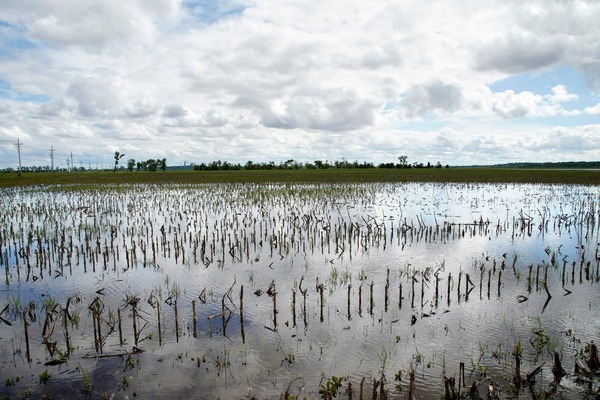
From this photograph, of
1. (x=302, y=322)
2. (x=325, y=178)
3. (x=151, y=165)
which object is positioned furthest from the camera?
(x=151, y=165)

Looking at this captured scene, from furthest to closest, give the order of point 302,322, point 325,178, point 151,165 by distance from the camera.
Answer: point 151,165, point 325,178, point 302,322

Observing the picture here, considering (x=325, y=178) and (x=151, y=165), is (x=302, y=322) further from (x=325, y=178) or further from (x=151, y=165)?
(x=151, y=165)

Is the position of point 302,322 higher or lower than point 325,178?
lower

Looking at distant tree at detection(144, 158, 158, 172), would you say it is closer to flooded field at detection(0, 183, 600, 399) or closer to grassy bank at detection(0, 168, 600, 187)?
grassy bank at detection(0, 168, 600, 187)

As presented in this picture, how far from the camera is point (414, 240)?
41.7 feet

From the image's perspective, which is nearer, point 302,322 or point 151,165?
point 302,322

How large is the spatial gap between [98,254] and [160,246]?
5.64ft

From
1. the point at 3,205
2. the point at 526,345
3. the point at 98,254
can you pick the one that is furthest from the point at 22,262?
the point at 3,205

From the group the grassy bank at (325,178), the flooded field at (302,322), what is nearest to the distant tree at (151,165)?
the grassy bank at (325,178)

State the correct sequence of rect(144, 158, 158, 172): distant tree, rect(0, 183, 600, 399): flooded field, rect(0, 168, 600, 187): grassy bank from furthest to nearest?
1. rect(144, 158, 158, 172): distant tree
2. rect(0, 168, 600, 187): grassy bank
3. rect(0, 183, 600, 399): flooded field

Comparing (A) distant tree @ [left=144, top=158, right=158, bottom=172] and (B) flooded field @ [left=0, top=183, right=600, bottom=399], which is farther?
(A) distant tree @ [left=144, top=158, right=158, bottom=172]

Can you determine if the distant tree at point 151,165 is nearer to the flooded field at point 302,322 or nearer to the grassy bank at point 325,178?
the grassy bank at point 325,178

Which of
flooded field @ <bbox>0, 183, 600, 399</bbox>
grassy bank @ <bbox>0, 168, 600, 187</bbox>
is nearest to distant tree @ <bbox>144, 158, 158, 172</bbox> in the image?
grassy bank @ <bbox>0, 168, 600, 187</bbox>

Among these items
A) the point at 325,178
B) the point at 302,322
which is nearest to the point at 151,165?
the point at 325,178
